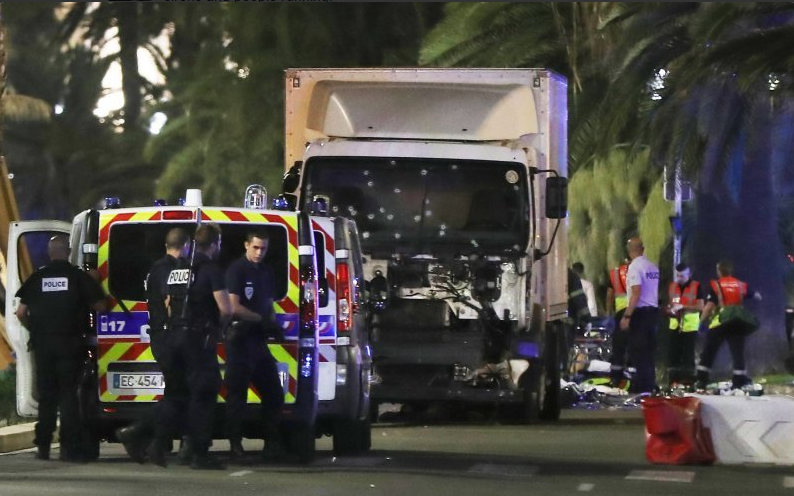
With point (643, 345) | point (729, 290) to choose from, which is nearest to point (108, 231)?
point (643, 345)

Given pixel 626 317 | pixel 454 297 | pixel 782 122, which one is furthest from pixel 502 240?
pixel 782 122

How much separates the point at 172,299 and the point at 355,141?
5.44m

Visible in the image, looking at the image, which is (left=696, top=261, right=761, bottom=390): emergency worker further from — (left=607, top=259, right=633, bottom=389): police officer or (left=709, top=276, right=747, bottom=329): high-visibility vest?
(left=607, top=259, right=633, bottom=389): police officer

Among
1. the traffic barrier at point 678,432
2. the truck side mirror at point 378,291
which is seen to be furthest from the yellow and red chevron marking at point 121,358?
Answer: the truck side mirror at point 378,291

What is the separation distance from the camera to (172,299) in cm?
1268

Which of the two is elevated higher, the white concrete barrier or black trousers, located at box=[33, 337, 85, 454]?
black trousers, located at box=[33, 337, 85, 454]

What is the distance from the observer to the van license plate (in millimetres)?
13133

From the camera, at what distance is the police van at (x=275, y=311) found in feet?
43.1

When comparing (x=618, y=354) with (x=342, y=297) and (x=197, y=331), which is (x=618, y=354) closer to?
(x=342, y=297)

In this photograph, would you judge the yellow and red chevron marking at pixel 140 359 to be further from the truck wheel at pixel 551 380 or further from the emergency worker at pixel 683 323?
the emergency worker at pixel 683 323

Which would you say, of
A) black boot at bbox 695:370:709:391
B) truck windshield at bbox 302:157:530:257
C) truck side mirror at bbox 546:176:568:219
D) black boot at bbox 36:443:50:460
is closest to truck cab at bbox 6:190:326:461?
black boot at bbox 36:443:50:460

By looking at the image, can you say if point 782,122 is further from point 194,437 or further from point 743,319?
point 194,437

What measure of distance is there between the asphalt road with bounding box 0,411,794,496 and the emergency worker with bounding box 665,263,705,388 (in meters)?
7.19

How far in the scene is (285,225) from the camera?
44.1ft
